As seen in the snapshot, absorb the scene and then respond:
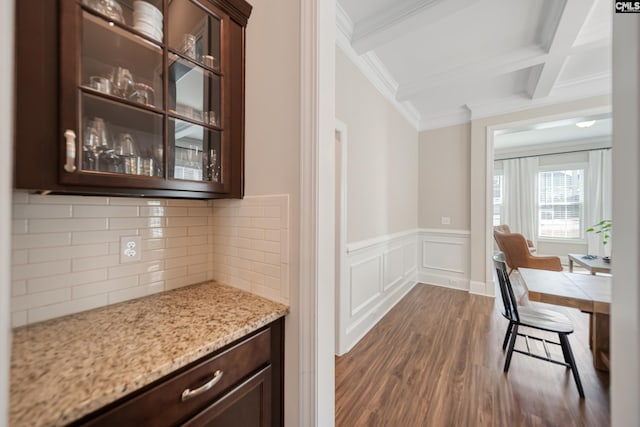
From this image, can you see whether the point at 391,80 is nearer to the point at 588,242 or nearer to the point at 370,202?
the point at 370,202

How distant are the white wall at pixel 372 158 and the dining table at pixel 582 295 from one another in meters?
1.40

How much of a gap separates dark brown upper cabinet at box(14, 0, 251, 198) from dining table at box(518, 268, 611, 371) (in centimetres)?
208

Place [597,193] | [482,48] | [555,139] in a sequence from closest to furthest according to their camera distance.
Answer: [482,48], [597,193], [555,139]

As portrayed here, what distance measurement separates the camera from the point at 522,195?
603 centimetres

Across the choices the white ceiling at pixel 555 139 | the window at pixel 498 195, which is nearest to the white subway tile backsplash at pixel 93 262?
the white ceiling at pixel 555 139

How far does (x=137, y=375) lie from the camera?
597 mm

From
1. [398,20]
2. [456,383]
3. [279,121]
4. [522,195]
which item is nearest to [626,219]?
[279,121]

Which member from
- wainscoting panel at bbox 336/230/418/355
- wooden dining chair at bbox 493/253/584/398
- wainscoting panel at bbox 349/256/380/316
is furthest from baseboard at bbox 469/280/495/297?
wainscoting panel at bbox 349/256/380/316

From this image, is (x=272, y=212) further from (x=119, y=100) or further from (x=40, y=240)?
(x=40, y=240)

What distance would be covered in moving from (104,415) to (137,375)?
0.09 meters

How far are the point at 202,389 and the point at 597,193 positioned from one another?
7841 millimetres

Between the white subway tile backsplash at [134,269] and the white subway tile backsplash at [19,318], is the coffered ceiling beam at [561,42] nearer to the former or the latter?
the white subway tile backsplash at [134,269]

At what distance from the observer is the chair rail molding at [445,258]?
3770 mm

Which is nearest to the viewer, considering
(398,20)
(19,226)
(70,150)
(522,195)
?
(70,150)
